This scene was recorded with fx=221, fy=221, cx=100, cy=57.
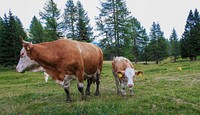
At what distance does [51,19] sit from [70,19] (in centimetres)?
498

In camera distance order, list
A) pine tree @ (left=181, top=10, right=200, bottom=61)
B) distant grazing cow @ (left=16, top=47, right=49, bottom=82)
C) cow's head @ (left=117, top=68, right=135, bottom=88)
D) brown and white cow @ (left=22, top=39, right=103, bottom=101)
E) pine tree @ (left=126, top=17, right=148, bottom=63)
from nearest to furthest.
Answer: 1. brown and white cow @ (left=22, top=39, right=103, bottom=101)
2. distant grazing cow @ (left=16, top=47, right=49, bottom=82)
3. cow's head @ (left=117, top=68, right=135, bottom=88)
4. pine tree @ (left=181, top=10, right=200, bottom=61)
5. pine tree @ (left=126, top=17, right=148, bottom=63)

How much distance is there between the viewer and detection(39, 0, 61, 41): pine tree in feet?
142

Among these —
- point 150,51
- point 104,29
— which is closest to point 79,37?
point 104,29

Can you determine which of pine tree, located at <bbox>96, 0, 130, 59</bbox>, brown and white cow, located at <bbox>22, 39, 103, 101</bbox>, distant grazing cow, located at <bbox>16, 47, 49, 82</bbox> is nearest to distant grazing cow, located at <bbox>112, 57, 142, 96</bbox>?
brown and white cow, located at <bbox>22, 39, 103, 101</bbox>

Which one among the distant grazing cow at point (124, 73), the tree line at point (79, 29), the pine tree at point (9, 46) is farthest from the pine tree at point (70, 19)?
the distant grazing cow at point (124, 73)

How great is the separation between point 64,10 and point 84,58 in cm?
4107

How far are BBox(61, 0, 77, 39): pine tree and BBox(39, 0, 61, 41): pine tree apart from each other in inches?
86.2

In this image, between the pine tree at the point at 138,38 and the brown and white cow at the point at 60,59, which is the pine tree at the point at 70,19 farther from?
the brown and white cow at the point at 60,59

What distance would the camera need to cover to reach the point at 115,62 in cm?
1014

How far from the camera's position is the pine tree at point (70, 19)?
46.8 metres

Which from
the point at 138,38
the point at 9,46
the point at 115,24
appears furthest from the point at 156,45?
the point at 9,46

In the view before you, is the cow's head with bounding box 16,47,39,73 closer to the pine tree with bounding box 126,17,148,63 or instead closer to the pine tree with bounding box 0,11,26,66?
the pine tree with bounding box 0,11,26,66

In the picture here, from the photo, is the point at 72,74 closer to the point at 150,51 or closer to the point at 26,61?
the point at 26,61

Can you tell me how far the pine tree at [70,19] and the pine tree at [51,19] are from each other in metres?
2.19
